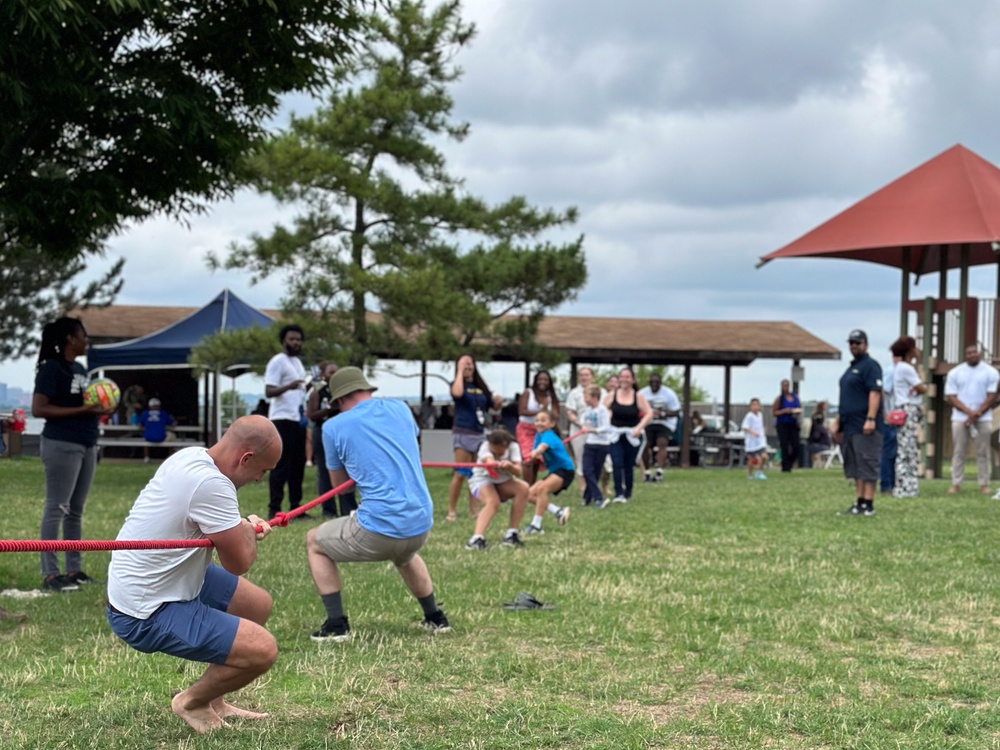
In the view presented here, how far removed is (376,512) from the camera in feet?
23.1

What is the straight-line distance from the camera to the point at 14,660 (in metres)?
6.47

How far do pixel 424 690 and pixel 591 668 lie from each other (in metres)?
0.94

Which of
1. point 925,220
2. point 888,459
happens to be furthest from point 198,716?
point 925,220

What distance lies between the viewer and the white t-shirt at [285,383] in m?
13.9

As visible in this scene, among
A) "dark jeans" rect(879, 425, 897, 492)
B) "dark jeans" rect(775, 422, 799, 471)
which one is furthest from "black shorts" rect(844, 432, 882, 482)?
"dark jeans" rect(775, 422, 799, 471)

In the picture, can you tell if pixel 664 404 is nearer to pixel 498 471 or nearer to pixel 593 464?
pixel 593 464

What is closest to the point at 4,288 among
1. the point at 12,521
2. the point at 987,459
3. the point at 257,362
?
the point at 257,362

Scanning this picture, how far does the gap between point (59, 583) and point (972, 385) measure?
41.7 ft

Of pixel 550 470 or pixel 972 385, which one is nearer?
pixel 550 470

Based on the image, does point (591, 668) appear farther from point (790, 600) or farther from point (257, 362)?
point (257, 362)

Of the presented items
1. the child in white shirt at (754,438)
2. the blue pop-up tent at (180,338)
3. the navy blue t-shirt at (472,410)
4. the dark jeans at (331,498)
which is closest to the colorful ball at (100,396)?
the dark jeans at (331,498)

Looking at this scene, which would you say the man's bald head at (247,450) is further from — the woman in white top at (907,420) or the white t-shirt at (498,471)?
the woman in white top at (907,420)

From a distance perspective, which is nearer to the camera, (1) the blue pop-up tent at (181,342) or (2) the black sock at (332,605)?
(2) the black sock at (332,605)

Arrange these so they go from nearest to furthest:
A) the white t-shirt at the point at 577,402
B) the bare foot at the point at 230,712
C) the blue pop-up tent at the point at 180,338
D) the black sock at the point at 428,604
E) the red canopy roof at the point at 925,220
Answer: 1. the bare foot at the point at 230,712
2. the black sock at the point at 428,604
3. the white t-shirt at the point at 577,402
4. the red canopy roof at the point at 925,220
5. the blue pop-up tent at the point at 180,338
